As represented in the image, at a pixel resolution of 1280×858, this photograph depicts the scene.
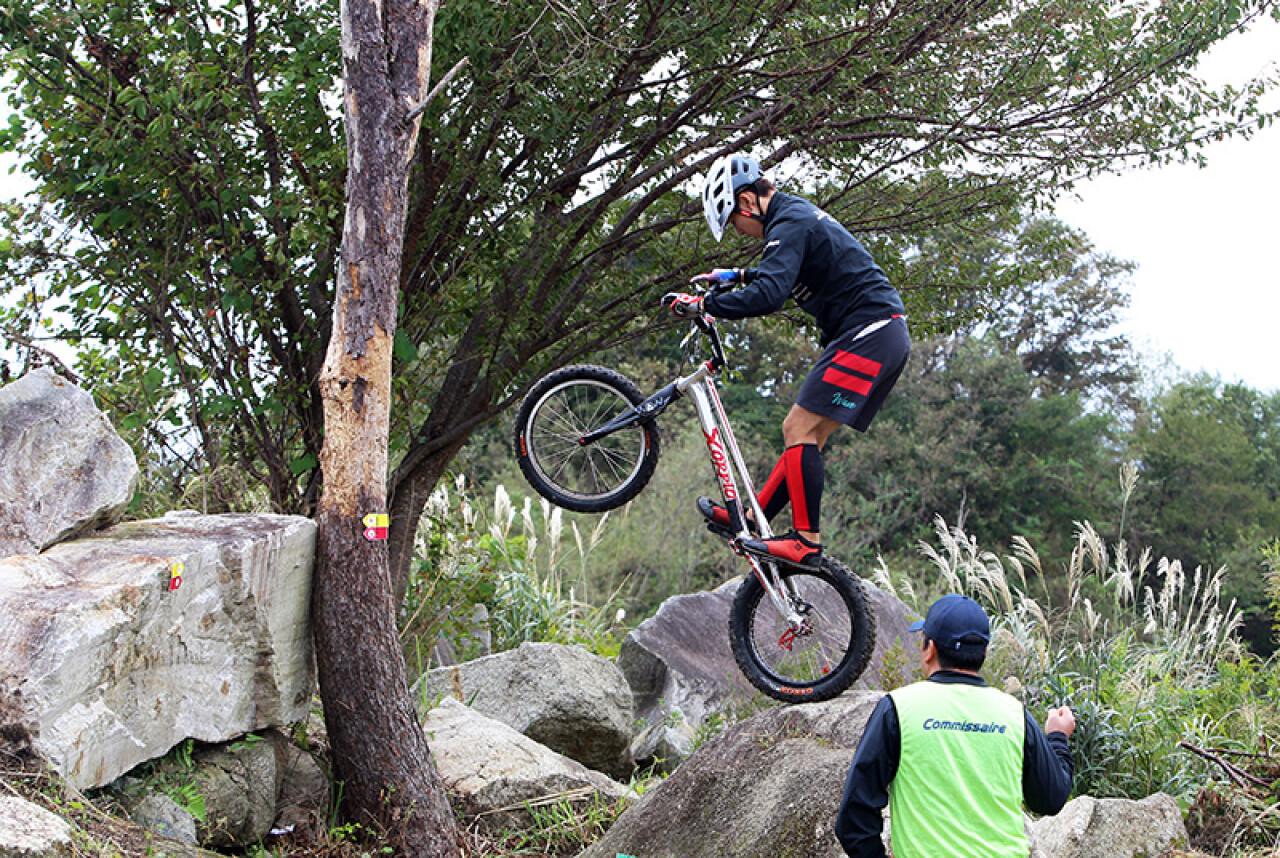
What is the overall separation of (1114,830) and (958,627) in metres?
2.67

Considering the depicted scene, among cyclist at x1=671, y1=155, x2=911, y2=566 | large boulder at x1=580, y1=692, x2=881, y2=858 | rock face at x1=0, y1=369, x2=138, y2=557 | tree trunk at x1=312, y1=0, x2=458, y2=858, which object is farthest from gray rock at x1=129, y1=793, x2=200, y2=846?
cyclist at x1=671, y1=155, x2=911, y2=566

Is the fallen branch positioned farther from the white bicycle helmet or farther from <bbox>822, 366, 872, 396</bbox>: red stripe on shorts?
the white bicycle helmet

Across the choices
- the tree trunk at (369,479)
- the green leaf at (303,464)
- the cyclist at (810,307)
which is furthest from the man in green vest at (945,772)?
the green leaf at (303,464)

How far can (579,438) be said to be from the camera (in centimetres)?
545

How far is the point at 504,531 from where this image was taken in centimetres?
921

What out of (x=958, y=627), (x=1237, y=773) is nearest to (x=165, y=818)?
(x=958, y=627)

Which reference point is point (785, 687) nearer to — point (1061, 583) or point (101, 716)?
point (101, 716)

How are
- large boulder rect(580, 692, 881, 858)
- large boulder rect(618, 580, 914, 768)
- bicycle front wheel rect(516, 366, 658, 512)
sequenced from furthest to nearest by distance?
large boulder rect(618, 580, 914, 768), bicycle front wheel rect(516, 366, 658, 512), large boulder rect(580, 692, 881, 858)

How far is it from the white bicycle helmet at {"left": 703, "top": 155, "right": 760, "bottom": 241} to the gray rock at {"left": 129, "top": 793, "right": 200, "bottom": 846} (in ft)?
10.9

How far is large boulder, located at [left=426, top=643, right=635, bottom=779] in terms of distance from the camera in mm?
6676

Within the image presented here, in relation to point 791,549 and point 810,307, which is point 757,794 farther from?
point 810,307

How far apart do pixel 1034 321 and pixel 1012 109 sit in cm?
2219

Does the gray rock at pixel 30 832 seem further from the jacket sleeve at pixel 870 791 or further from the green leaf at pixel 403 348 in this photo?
the green leaf at pixel 403 348

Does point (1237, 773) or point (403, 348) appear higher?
point (403, 348)
